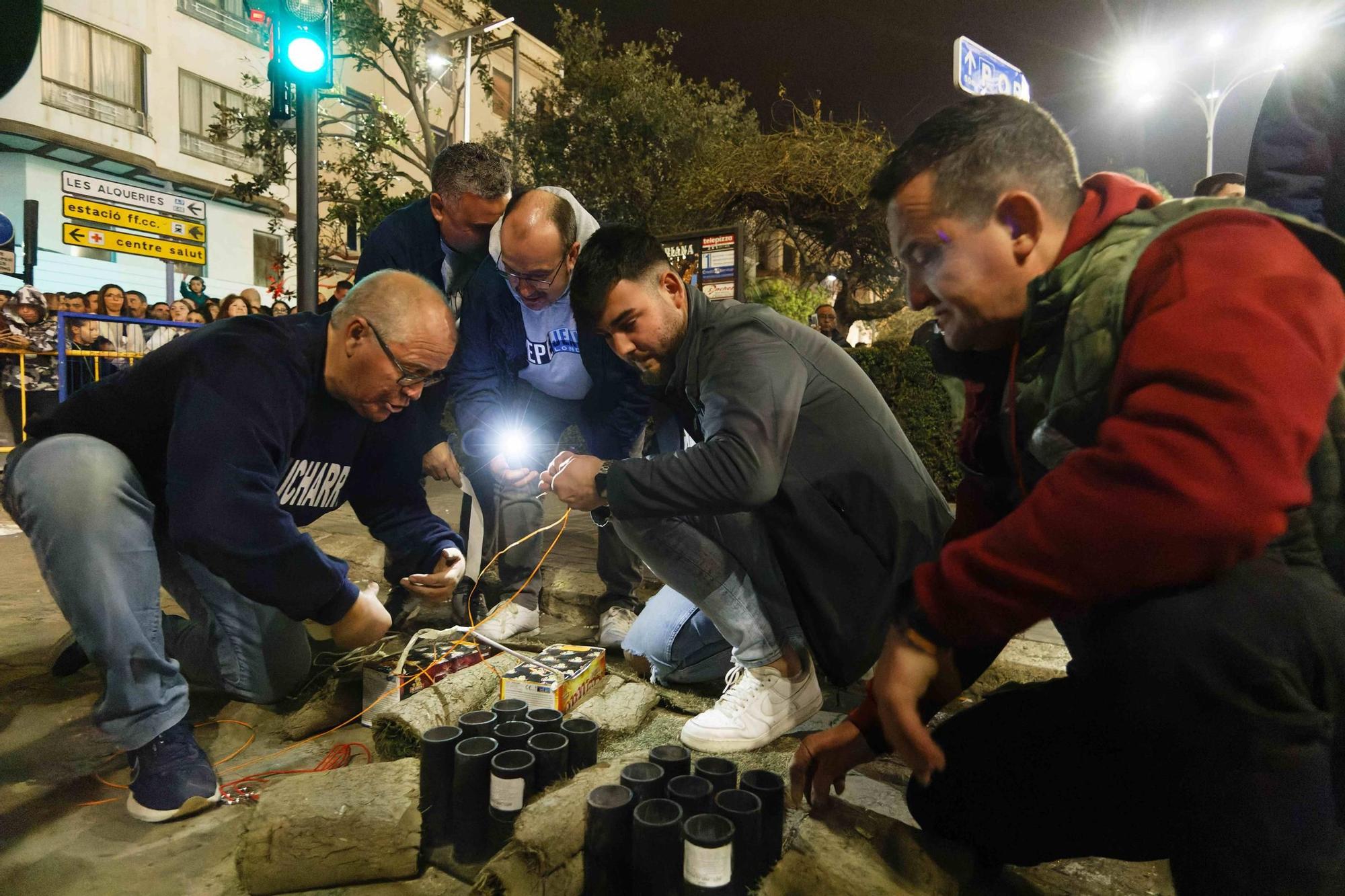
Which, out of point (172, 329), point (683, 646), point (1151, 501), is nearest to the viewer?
point (1151, 501)

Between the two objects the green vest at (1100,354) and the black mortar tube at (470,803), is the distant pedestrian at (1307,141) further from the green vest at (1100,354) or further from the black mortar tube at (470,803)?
the black mortar tube at (470,803)

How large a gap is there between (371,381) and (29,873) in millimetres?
1405

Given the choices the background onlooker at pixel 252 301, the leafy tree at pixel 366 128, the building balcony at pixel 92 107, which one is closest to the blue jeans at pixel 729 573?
the background onlooker at pixel 252 301

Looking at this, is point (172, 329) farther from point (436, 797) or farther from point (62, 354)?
point (436, 797)

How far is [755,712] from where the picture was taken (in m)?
2.30

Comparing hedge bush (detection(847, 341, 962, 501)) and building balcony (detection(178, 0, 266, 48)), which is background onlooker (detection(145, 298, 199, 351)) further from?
building balcony (detection(178, 0, 266, 48))

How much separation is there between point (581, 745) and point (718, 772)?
1.32 feet

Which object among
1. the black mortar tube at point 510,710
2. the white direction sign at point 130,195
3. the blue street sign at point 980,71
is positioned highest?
the white direction sign at point 130,195

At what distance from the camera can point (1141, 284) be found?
1123mm

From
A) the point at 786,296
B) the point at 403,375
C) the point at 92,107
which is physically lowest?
the point at 403,375

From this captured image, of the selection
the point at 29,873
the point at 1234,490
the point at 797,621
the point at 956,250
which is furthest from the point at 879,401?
the point at 29,873

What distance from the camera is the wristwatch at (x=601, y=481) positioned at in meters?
2.42

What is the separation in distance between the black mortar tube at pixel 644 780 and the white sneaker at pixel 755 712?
488 mm

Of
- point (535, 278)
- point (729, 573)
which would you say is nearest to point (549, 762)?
point (729, 573)
